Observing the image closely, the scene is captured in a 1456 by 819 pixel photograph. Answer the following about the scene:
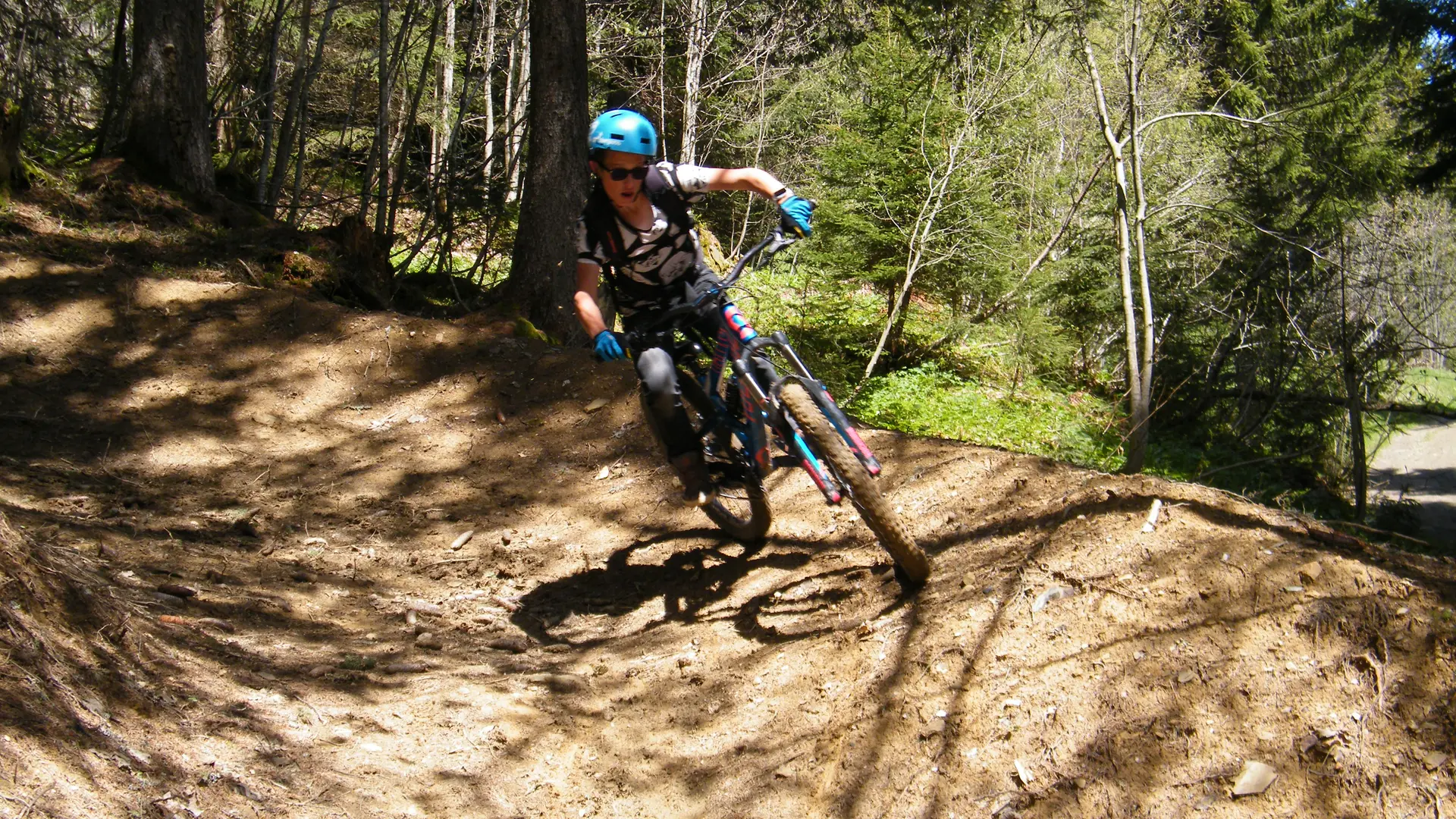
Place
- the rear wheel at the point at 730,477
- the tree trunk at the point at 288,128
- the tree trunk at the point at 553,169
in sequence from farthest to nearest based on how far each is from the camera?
the tree trunk at the point at 288,128, the tree trunk at the point at 553,169, the rear wheel at the point at 730,477

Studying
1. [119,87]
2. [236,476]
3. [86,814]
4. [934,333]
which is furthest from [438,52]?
[86,814]

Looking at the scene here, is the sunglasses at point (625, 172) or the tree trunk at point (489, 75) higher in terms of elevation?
the tree trunk at point (489, 75)

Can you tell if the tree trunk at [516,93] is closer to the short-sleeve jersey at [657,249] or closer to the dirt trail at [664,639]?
the dirt trail at [664,639]

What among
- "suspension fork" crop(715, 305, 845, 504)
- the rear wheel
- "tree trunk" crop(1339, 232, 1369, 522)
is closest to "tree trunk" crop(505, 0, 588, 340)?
the rear wheel

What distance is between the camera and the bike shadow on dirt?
4.81 meters

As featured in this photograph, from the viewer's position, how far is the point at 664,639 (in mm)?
5035

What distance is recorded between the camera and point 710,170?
520cm

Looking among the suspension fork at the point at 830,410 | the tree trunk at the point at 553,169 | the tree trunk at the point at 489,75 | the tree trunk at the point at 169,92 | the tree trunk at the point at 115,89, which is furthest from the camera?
the tree trunk at the point at 489,75

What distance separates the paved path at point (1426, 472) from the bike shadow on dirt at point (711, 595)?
42.4ft

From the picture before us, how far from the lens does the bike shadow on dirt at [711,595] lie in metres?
4.81

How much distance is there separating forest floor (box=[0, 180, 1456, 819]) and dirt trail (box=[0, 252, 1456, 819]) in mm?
16

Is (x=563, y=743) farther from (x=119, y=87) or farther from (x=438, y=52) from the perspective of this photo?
(x=438, y=52)

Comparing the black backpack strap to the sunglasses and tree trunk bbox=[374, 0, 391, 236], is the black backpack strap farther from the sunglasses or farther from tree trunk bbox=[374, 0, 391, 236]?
tree trunk bbox=[374, 0, 391, 236]

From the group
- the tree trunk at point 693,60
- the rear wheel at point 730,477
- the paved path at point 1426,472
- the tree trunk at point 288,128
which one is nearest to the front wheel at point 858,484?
the rear wheel at point 730,477
